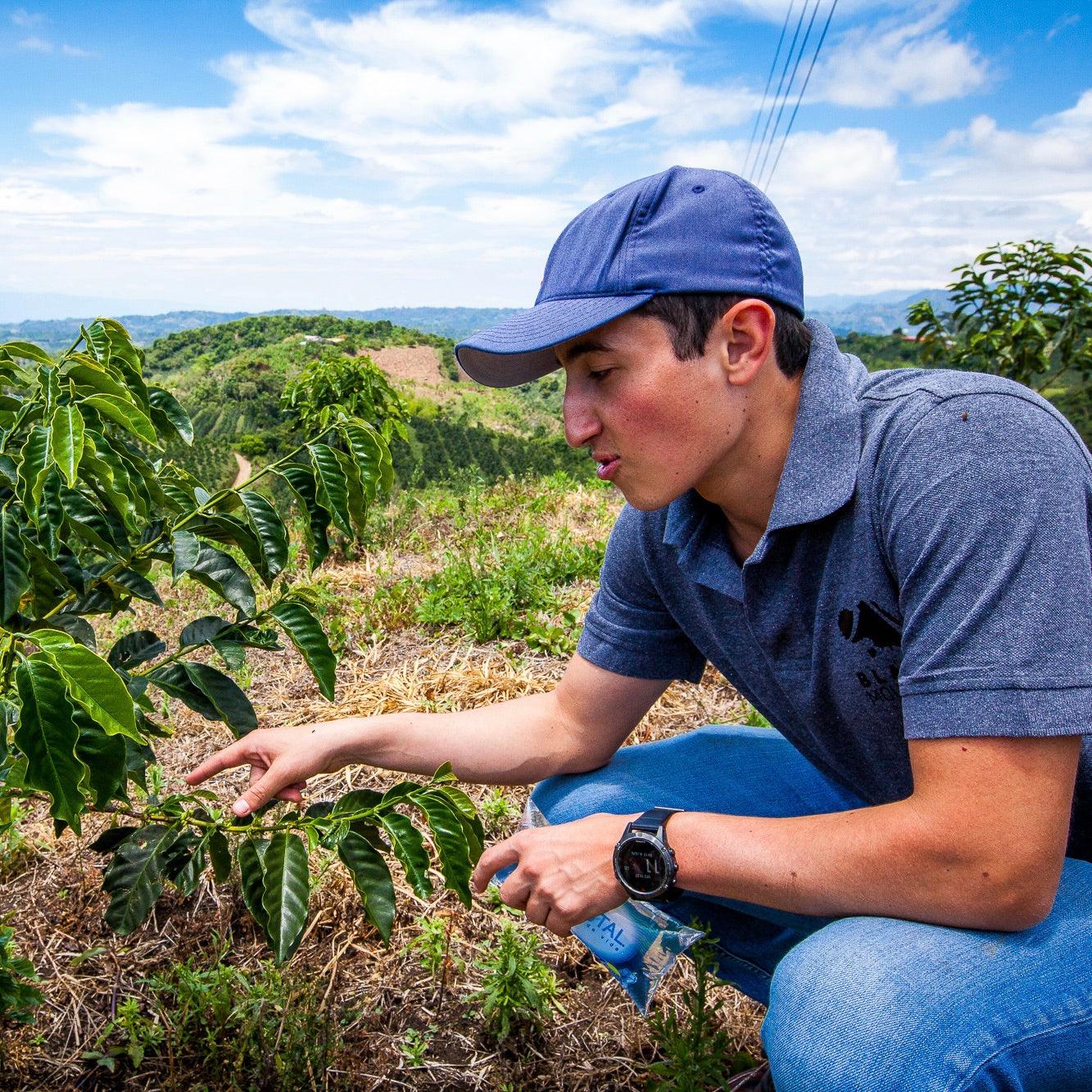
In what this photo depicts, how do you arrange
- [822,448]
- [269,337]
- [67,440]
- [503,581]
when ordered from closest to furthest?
[67,440] → [822,448] → [503,581] → [269,337]

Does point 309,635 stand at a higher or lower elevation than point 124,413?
lower

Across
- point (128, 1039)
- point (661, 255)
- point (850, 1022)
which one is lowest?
point (128, 1039)

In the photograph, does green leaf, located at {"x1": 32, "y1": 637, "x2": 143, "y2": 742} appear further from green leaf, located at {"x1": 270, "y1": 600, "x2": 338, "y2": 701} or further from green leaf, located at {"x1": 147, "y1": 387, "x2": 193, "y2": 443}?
green leaf, located at {"x1": 147, "y1": 387, "x2": 193, "y2": 443}

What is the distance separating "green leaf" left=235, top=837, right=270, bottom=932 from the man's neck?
85 cm

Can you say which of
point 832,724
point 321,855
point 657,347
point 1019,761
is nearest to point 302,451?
point 657,347

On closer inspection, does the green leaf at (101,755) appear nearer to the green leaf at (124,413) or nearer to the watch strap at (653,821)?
the green leaf at (124,413)

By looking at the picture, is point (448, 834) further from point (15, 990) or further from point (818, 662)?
point (15, 990)

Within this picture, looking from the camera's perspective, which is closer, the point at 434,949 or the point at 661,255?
the point at 661,255

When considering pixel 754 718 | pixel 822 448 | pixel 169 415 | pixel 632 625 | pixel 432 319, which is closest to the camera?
pixel 822 448

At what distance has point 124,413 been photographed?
3.61 ft

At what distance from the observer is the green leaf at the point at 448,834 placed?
1178 millimetres

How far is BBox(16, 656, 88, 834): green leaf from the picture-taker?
2.88 ft

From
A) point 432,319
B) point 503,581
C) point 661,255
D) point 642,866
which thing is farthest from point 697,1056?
point 432,319

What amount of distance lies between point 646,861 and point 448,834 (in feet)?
1.14
